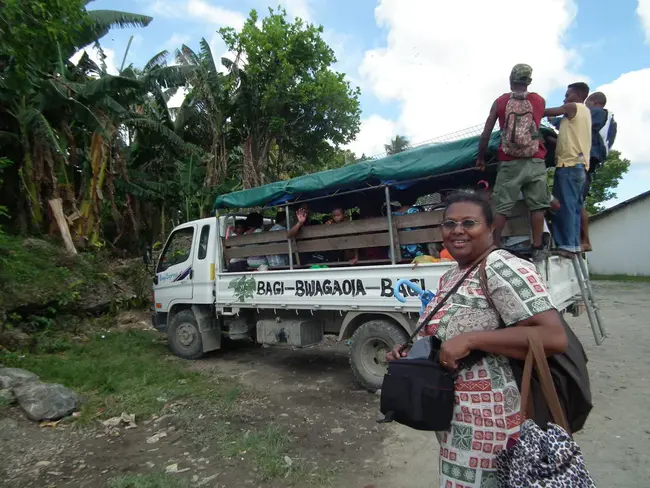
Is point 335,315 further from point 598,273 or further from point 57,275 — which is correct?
point 598,273

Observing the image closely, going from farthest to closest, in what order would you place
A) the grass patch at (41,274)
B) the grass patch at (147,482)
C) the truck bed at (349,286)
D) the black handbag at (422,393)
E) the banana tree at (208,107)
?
the banana tree at (208,107) < the grass patch at (41,274) < the truck bed at (349,286) < the grass patch at (147,482) < the black handbag at (422,393)

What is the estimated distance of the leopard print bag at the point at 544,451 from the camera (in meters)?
1.22

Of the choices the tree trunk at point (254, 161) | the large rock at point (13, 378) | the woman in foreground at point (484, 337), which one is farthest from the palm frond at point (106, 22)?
the woman in foreground at point (484, 337)

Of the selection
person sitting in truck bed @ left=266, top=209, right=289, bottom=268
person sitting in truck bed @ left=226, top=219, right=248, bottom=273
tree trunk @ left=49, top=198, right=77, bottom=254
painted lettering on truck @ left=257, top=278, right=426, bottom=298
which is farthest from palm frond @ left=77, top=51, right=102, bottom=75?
painted lettering on truck @ left=257, top=278, right=426, bottom=298

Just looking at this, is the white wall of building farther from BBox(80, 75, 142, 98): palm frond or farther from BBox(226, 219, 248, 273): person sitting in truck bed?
BBox(80, 75, 142, 98): palm frond

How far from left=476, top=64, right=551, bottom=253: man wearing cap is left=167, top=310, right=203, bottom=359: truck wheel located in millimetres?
4940

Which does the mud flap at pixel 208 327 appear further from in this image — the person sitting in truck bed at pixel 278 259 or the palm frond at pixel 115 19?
the palm frond at pixel 115 19

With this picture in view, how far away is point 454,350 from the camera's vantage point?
1420 mm

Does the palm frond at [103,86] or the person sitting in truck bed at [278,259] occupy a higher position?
the palm frond at [103,86]

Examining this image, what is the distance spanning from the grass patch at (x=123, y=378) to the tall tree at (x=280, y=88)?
8.34 meters

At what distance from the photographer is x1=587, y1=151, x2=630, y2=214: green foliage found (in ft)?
79.3

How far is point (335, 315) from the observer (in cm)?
558

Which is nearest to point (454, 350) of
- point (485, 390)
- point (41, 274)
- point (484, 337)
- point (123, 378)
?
point (484, 337)

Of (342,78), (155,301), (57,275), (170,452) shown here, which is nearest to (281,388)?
(170,452)
